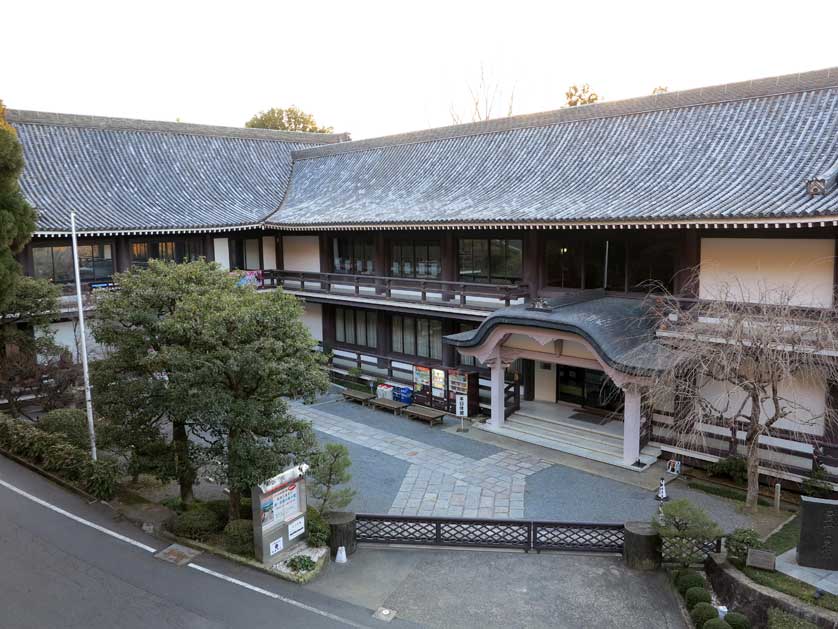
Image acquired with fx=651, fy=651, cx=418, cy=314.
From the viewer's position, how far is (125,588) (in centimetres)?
1244

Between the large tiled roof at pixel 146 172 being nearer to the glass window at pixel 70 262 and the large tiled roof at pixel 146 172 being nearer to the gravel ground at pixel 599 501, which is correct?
the glass window at pixel 70 262

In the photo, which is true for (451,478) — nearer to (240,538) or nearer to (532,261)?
(240,538)

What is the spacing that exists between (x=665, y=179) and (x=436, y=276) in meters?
9.40

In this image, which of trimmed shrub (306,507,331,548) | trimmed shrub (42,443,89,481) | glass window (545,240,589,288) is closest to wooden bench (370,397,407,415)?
glass window (545,240,589,288)

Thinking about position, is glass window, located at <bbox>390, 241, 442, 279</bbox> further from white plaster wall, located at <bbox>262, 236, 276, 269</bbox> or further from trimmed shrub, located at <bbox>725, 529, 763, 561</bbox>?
trimmed shrub, located at <bbox>725, 529, 763, 561</bbox>

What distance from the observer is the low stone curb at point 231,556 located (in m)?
12.9

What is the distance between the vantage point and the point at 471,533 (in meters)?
14.1

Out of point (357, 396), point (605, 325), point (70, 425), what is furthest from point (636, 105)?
point (70, 425)

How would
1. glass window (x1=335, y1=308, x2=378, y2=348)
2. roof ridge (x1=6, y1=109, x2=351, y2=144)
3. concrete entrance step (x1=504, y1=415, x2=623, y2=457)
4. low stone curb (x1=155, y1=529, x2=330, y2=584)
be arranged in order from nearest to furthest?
1. low stone curb (x1=155, y1=529, x2=330, y2=584)
2. concrete entrance step (x1=504, y1=415, x2=623, y2=457)
3. glass window (x1=335, y1=308, x2=378, y2=348)
4. roof ridge (x1=6, y1=109, x2=351, y2=144)

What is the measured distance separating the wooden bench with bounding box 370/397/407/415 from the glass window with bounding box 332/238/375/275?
6238mm

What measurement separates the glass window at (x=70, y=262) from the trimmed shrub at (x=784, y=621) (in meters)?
25.5

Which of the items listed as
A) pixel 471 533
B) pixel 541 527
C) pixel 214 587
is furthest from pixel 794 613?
pixel 214 587

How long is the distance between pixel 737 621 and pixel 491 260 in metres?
15.1

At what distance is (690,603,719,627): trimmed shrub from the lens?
11.0 meters
